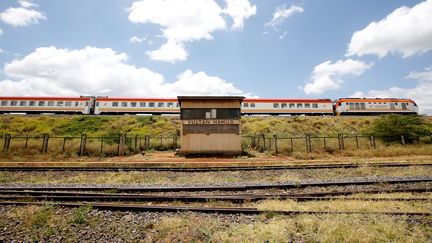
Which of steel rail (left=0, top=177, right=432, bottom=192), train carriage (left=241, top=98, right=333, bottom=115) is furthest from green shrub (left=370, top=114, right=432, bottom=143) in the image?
steel rail (left=0, top=177, right=432, bottom=192)

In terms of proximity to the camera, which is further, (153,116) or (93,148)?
(153,116)

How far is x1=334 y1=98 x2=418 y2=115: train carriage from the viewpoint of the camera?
39.3m

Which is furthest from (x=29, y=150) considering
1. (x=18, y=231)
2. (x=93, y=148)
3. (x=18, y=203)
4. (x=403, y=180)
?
(x=403, y=180)

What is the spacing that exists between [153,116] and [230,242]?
39.1 meters

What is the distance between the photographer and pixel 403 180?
1028 cm

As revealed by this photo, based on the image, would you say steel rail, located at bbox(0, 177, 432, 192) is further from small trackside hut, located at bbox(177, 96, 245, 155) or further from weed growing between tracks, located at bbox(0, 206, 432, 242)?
small trackside hut, located at bbox(177, 96, 245, 155)

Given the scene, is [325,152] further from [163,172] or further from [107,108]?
[107,108]

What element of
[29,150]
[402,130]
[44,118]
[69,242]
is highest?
[44,118]

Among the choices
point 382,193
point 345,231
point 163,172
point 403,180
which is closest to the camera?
point 345,231

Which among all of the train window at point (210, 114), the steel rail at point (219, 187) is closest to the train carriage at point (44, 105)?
the train window at point (210, 114)

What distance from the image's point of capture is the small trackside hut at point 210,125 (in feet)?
72.6

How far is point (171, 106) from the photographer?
39.7 metres

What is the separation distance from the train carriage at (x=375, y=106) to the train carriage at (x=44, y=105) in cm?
4495

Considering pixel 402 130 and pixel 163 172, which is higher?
pixel 402 130
